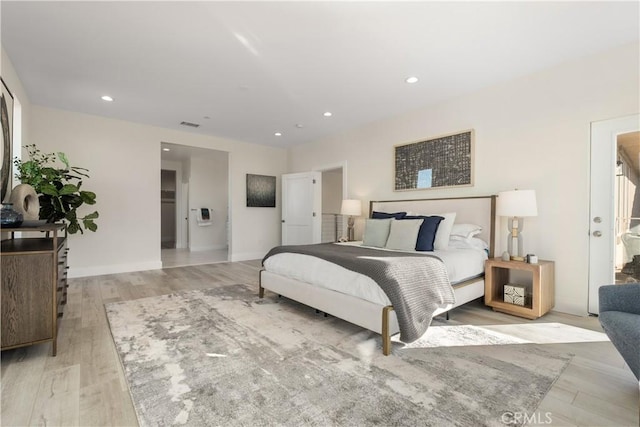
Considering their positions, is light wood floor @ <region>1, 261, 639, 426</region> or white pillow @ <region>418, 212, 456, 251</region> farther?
white pillow @ <region>418, 212, 456, 251</region>

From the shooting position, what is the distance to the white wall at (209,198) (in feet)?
25.3

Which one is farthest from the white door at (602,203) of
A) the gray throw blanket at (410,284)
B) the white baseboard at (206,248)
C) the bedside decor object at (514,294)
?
the white baseboard at (206,248)

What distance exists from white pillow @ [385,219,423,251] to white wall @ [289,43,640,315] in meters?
0.93

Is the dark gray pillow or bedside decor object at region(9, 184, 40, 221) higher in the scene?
bedside decor object at region(9, 184, 40, 221)

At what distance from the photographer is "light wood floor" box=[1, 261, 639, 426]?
1.44 m

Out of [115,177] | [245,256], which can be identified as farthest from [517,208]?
[115,177]

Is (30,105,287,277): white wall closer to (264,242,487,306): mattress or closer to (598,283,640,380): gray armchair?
(264,242,487,306): mattress

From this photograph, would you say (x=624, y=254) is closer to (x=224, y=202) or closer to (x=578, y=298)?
(x=578, y=298)

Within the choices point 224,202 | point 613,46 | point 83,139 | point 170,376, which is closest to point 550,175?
point 613,46

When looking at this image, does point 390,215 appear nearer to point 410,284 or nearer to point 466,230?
point 466,230

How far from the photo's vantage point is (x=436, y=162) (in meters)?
3.97

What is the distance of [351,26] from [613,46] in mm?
2431

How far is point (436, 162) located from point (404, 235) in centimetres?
134

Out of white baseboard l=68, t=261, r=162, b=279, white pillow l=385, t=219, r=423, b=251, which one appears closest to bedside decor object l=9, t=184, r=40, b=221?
white baseboard l=68, t=261, r=162, b=279
